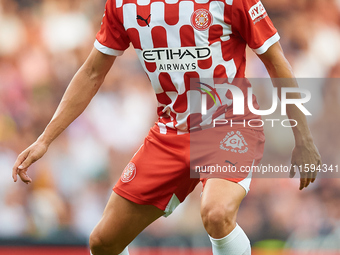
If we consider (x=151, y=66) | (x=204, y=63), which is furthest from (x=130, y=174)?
(x=204, y=63)

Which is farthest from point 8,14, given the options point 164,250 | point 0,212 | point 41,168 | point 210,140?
point 210,140

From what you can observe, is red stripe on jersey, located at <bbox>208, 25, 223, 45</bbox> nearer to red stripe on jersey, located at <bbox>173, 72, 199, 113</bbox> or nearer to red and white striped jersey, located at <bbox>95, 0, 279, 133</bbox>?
red and white striped jersey, located at <bbox>95, 0, 279, 133</bbox>

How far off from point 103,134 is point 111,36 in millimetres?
2455

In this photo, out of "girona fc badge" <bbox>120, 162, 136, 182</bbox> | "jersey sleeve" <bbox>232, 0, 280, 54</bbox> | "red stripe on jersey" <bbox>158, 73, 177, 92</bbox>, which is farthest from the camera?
"girona fc badge" <bbox>120, 162, 136, 182</bbox>

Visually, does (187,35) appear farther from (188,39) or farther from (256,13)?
(256,13)

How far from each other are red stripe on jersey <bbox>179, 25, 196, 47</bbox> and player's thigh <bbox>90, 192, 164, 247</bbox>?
0.93 meters

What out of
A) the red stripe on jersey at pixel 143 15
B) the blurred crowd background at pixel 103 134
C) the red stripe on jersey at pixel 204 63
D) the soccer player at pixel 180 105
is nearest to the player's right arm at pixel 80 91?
the soccer player at pixel 180 105

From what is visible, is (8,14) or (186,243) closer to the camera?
(186,243)

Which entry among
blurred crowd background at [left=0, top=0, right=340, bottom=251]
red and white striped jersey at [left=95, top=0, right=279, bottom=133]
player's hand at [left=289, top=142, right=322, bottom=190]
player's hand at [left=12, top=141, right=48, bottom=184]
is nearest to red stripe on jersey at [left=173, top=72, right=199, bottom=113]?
red and white striped jersey at [left=95, top=0, right=279, bottom=133]

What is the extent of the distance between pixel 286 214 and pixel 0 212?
2928mm

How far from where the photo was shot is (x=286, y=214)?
16.4 ft

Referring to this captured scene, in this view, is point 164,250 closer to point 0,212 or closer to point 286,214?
point 286,214

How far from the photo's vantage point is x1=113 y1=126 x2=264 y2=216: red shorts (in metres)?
2.63

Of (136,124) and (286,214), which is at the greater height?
(136,124)
